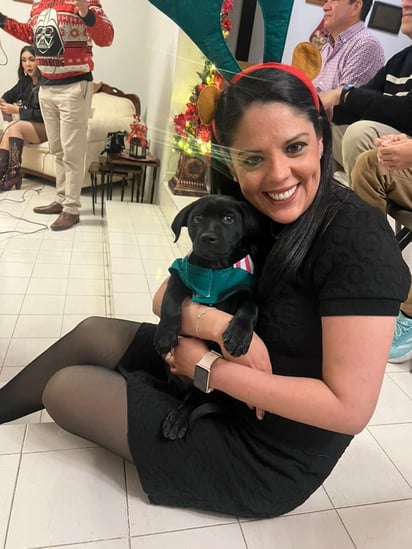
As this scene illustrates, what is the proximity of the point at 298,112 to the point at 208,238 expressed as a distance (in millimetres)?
235

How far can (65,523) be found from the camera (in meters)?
0.71

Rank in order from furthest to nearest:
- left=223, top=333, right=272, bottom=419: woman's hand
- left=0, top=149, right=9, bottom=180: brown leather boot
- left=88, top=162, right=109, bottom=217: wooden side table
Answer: left=88, top=162, right=109, bottom=217: wooden side table
left=0, top=149, right=9, bottom=180: brown leather boot
left=223, top=333, right=272, bottom=419: woman's hand

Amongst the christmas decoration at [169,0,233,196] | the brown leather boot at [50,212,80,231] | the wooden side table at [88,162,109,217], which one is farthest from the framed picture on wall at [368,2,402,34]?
the brown leather boot at [50,212,80,231]

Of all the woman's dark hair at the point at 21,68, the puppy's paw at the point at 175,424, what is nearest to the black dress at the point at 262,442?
the puppy's paw at the point at 175,424

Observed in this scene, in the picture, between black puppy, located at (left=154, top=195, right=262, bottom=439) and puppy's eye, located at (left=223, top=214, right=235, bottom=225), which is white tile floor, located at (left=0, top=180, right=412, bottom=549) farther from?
puppy's eye, located at (left=223, top=214, right=235, bottom=225)

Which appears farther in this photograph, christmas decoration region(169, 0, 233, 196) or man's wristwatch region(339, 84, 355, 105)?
man's wristwatch region(339, 84, 355, 105)

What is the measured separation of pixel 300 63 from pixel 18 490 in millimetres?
913

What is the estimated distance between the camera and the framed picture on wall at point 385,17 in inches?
40.7

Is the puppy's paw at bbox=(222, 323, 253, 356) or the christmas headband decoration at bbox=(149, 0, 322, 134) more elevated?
the christmas headband decoration at bbox=(149, 0, 322, 134)

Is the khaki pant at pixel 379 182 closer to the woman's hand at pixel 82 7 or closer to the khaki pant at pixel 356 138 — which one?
the khaki pant at pixel 356 138

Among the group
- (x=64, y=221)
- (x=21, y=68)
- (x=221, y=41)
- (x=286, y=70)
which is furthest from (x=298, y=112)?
(x=64, y=221)

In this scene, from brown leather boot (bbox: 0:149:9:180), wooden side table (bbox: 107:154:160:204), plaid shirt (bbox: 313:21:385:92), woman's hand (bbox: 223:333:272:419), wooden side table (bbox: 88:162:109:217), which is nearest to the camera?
woman's hand (bbox: 223:333:272:419)

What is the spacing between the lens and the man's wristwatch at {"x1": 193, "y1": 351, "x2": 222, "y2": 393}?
0.69 m

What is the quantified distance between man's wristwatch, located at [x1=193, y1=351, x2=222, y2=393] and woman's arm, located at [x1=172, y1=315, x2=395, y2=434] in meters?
0.03
